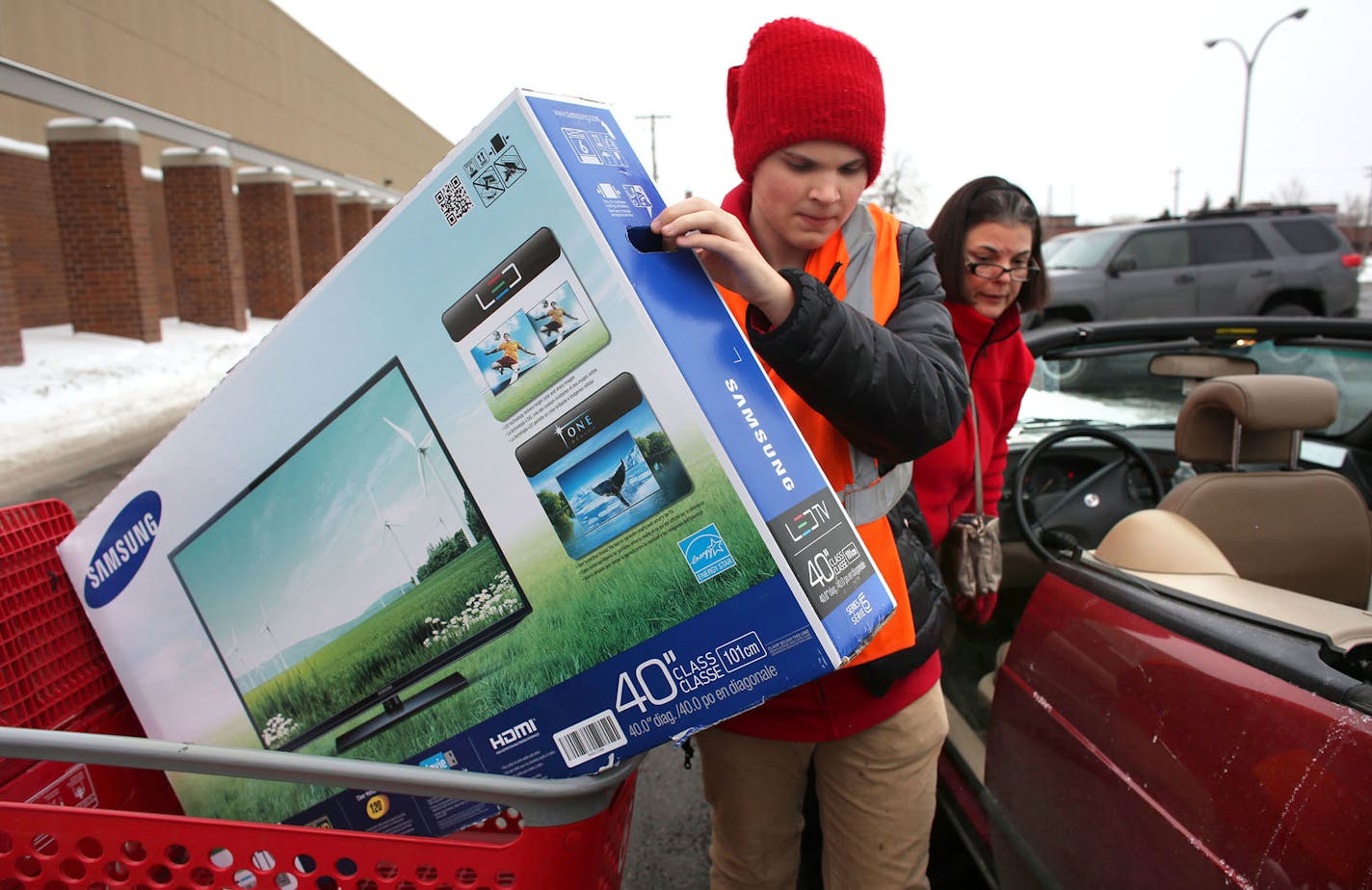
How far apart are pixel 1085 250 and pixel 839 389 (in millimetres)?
12680

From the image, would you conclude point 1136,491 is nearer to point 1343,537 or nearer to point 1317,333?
point 1343,537

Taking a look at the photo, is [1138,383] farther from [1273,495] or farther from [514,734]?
[514,734]

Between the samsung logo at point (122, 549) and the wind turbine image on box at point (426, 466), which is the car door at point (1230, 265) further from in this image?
the samsung logo at point (122, 549)

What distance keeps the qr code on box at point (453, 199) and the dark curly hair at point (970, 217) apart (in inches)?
69.2

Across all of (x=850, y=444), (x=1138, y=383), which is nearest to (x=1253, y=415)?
(x=1138, y=383)

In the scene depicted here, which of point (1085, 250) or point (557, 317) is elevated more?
point (557, 317)

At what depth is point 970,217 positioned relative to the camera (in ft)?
8.34

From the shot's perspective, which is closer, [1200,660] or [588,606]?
[588,606]

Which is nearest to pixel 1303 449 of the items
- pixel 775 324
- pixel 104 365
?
pixel 775 324

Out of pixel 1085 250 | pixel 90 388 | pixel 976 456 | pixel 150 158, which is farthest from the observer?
pixel 150 158

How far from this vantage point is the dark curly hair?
2.52 metres

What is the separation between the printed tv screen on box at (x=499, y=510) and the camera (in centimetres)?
100

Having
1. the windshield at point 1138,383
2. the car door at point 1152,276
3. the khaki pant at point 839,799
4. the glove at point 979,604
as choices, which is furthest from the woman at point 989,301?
the car door at point 1152,276

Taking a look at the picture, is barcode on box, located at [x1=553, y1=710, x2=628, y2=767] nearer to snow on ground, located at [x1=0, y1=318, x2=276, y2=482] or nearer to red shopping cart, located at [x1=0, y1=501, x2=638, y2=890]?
red shopping cart, located at [x1=0, y1=501, x2=638, y2=890]
